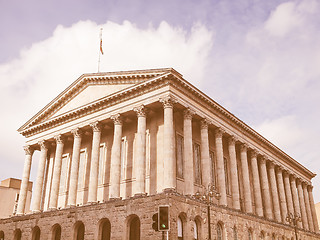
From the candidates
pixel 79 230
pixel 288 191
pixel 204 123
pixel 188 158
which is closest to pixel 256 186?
pixel 288 191

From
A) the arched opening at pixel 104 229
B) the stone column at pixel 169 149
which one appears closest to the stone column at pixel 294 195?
the stone column at pixel 169 149

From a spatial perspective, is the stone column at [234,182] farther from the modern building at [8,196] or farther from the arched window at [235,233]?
the modern building at [8,196]

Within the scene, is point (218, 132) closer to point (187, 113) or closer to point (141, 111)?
point (187, 113)

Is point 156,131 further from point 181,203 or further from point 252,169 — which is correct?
point 252,169

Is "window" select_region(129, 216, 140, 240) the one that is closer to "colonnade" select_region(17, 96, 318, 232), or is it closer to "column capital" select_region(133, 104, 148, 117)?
"colonnade" select_region(17, 96, 318, 232)

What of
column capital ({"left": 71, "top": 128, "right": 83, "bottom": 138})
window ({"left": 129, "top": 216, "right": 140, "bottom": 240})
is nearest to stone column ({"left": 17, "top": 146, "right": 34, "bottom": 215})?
column capital ({"left": 71, "top": 128, "right": 83, "bottom": 138})

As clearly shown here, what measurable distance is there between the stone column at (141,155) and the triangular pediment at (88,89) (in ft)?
9.47

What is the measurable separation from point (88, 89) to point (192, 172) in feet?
49.1

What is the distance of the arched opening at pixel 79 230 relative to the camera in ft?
95.9

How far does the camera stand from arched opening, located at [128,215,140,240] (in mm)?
25913

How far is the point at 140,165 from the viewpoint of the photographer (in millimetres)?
28203

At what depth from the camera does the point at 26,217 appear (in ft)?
110

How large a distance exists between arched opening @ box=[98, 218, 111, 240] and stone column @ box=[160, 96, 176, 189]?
18.9 ft

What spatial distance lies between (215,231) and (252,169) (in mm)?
15400
